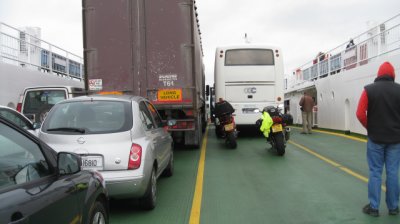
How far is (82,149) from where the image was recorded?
207 inches

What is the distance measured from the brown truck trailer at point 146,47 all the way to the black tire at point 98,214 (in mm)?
6366

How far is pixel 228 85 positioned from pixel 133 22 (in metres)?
5.57

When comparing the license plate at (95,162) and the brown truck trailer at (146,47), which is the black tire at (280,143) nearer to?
the brown truck trailer at (146,47)

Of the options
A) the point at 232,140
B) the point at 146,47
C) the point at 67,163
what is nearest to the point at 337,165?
the point at 232,140

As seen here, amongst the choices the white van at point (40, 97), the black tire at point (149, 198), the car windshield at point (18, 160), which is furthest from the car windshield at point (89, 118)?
the white van at point (40, 97)

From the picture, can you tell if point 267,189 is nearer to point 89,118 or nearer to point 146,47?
point 89,118

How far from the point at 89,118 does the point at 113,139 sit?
23.8 inches

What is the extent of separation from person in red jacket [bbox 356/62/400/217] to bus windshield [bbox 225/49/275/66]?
9644 millimetres

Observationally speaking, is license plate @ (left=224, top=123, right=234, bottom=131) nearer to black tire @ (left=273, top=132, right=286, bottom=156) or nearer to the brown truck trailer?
black tire @ (left=273, top=132, right=286, bottom=156)

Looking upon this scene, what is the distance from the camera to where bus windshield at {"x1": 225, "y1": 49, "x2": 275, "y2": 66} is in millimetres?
14914

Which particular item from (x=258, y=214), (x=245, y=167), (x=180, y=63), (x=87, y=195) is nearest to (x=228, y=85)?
(x=180, y=63)

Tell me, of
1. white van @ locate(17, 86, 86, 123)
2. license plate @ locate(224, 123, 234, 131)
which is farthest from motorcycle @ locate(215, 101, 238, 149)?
white van @ locate(17, 86, 86, 123)

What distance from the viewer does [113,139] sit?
5371 mm

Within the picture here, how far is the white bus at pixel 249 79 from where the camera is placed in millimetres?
14672
